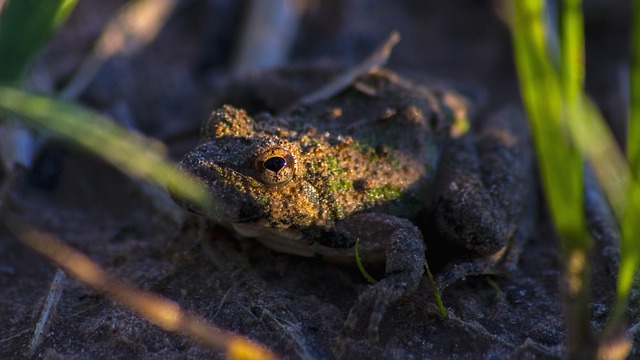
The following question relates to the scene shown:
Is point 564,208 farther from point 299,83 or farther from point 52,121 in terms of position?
point 299,83

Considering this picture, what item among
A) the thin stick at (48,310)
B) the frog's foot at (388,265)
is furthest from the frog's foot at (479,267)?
the thin stick at (48,310)

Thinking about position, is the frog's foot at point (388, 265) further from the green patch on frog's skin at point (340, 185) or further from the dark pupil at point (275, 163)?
the dark pupil at point (275, 163)

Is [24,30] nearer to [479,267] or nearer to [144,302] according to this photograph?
[144,302]

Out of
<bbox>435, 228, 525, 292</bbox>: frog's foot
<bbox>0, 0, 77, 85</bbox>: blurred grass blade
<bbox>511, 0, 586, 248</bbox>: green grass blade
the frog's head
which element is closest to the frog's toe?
Answer: <bbox>435, 228, 525, 292</bbox>: frog's foot

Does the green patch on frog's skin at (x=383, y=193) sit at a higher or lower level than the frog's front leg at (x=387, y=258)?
higher

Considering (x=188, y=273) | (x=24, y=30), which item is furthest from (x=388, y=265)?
(x=24, y=30)
